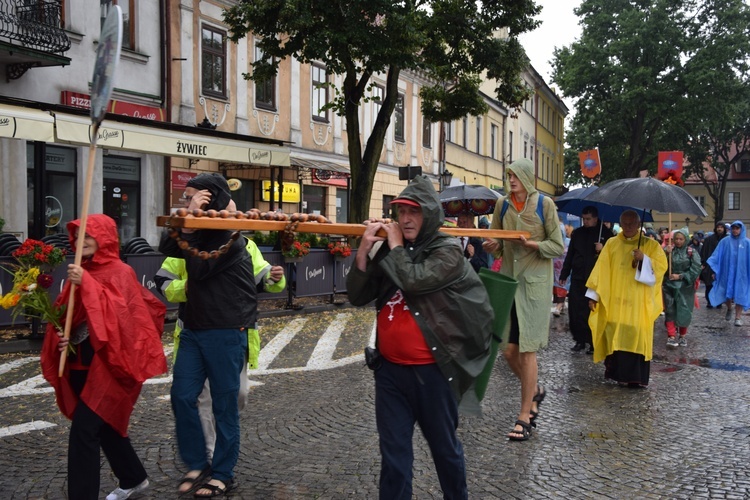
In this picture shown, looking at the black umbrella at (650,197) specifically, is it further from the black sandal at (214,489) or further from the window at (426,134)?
the window at (426,134)

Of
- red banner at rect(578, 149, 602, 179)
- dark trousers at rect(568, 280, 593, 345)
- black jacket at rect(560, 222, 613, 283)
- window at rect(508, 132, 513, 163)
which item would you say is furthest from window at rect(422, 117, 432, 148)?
dark trousers at rect(568, 280, 593, 345)

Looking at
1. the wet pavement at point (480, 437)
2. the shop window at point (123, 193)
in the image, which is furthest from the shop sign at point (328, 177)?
the wet pavement at point (480, 437)

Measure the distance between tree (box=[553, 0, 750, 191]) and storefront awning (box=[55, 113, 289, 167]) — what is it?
27.1 m

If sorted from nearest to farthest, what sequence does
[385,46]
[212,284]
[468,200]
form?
[212,284] < [385,46] < [468,200]

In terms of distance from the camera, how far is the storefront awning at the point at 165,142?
1265 cm

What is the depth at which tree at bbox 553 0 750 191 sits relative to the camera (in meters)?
39.3

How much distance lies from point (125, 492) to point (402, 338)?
1839 mm

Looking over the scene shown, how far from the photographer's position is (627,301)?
7.80 meters

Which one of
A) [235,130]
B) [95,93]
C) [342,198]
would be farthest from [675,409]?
[342,198]

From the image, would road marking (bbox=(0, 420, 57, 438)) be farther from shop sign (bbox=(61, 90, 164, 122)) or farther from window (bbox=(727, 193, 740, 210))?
window (bbox=(727, 193, 740, 210))

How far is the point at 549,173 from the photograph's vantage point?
65688mm

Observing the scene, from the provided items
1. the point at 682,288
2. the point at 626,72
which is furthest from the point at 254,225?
the point at 626,72

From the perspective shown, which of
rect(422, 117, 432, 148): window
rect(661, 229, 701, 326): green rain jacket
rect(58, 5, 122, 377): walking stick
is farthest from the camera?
rect(422, 117, 432, 148): window

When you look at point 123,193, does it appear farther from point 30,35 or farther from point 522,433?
point 522,433
